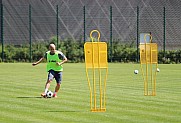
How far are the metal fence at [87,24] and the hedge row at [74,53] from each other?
112 centimetres

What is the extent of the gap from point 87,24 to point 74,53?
17.7ft

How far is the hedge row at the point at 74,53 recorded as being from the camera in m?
40.1

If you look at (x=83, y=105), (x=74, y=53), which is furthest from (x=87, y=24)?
(x=83, y=105)

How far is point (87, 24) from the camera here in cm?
4541

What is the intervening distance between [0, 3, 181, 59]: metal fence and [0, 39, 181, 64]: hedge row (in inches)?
44.2

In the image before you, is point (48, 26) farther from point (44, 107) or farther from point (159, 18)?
point (44, 107)

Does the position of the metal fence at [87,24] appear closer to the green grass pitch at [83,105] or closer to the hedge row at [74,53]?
the hedge row at [74,53]

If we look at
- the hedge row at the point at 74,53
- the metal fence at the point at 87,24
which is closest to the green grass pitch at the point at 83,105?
the hedge row at the point at 74,53

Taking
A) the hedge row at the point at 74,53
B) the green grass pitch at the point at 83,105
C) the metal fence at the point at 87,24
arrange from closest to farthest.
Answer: the green grass pitch at the point at 83,105
the hedge row at the point at 74,53
the metal fence at the point at 87,24

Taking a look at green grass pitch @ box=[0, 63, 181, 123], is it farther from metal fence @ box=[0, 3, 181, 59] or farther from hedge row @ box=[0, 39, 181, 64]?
metal fence @ box=[0, 3, 181, 59]

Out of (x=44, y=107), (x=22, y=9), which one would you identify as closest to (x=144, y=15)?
(x=22, y=9)

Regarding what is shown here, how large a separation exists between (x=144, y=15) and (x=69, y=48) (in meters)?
7.67

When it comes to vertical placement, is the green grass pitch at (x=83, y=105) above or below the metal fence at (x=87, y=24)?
below

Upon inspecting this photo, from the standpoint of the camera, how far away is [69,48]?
136 ft
